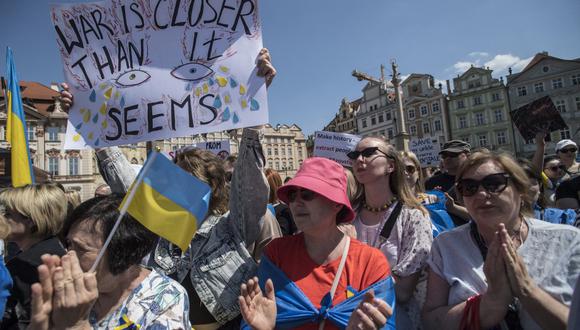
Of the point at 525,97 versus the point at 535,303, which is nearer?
the point at 535,303

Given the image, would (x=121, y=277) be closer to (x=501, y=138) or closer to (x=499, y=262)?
(x=499, y=262)

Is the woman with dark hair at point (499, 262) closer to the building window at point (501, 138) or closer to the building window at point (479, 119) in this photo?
the building window at point (501, 138)

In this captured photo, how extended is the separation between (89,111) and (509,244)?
2.90m

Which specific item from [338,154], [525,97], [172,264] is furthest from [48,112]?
[525,97]

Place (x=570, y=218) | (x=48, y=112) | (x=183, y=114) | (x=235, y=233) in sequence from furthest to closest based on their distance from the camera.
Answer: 1. (x=48, y=112)
2. (x=570, y=218)
3. (x=183, y=114)
4. (x=235, y=233)

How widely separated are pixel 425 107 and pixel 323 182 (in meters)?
57.4

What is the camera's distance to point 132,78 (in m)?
2.85

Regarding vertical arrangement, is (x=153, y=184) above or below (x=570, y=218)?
above

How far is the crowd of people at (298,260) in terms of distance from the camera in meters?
1.77

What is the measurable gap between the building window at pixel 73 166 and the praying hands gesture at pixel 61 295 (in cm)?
4709

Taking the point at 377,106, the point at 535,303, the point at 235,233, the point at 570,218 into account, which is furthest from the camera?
the point at 377,106

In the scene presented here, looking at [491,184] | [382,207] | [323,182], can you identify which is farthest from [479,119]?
[323,182]

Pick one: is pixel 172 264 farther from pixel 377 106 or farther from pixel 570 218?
pixel 377 106

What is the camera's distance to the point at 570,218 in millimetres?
3236
